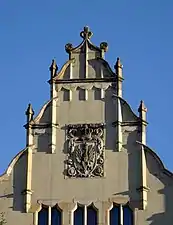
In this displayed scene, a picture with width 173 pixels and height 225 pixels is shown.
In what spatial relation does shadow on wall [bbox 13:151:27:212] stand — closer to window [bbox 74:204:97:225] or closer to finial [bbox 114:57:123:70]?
window [bbox 74:204:97:225]

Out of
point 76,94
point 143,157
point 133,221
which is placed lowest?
point 133,221

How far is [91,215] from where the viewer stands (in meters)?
30.0

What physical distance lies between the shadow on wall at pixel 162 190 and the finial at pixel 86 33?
5230 millimetres

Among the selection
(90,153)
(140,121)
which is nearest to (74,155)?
(90,153)

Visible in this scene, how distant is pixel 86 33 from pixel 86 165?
17.6 feet

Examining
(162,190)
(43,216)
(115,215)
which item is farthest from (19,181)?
(162,190)

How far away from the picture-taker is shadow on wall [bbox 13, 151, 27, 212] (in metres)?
30.3

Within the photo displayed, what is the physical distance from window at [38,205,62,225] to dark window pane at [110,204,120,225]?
5.65ft

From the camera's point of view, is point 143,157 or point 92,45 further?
point 92,45

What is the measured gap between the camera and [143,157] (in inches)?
1204

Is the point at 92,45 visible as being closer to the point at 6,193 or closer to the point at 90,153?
the point at 90,153

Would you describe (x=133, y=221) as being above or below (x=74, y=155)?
below

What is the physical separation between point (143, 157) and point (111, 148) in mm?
1161

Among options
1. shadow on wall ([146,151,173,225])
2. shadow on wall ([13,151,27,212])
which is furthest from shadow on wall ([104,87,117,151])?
shadow on wall ([13,151,27,212])
